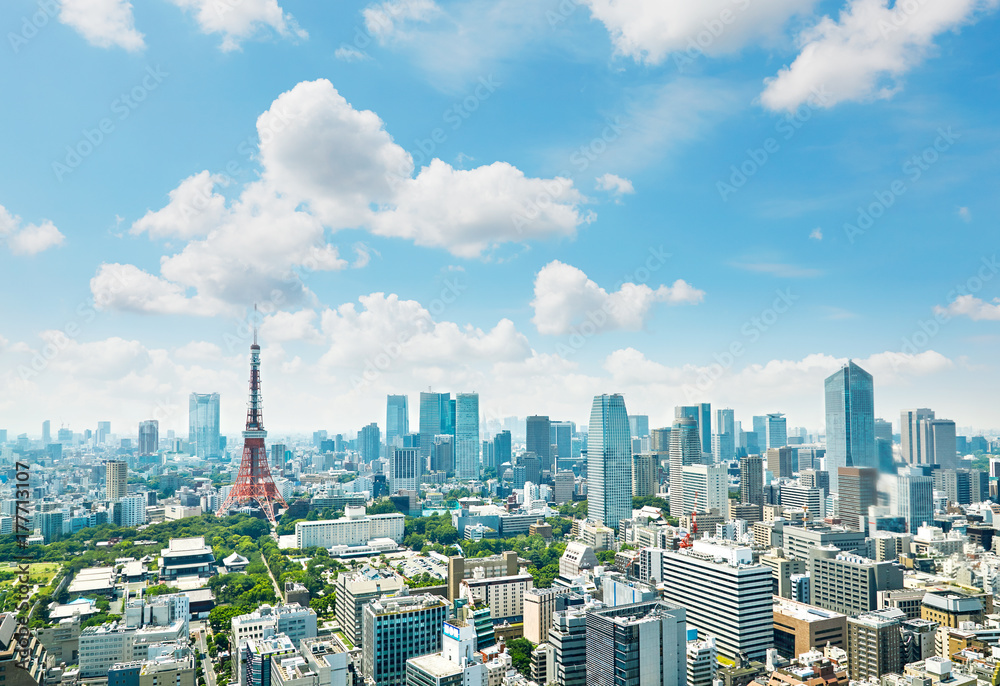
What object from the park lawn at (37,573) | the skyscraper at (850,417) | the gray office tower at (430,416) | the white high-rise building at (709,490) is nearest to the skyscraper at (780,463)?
the skyscraper at (850,417)

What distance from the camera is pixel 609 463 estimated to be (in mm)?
30984

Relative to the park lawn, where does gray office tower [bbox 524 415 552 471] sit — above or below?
above

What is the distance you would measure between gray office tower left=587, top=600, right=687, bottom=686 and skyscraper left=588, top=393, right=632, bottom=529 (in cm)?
1964

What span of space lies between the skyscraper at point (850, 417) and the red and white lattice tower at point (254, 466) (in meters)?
26.1

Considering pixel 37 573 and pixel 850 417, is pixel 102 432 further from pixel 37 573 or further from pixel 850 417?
pixel 850 417

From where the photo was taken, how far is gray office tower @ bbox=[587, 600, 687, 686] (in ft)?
35.5

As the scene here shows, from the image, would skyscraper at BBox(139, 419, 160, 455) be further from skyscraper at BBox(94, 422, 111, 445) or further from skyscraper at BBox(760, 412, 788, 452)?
skyscraper at BBox(760, 412, 788, 452)

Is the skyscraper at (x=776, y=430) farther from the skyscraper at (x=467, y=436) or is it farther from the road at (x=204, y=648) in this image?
the road at (x=204, y=648)

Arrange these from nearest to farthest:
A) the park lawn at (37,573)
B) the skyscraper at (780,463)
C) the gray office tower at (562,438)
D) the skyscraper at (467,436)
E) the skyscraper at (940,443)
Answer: the park lawn at (37,573)
the skyscraper at (940,443)
the skyscraper at (780,463)
the skyscraper at (467,436)
the gray office tower at (562,438)

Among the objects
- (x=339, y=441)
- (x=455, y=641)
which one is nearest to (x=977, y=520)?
(x=455, y=641)

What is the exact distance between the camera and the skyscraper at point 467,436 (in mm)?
57562

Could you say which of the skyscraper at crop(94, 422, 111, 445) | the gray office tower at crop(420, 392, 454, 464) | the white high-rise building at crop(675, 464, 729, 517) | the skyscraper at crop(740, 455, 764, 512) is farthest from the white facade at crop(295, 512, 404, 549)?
the skyscraper at crop(94, 422, 111, 445)

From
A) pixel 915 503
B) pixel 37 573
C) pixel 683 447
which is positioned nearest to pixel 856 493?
pixel 915 503

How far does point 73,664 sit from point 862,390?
34.1 metres
